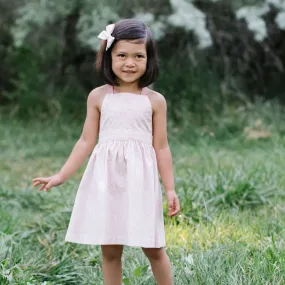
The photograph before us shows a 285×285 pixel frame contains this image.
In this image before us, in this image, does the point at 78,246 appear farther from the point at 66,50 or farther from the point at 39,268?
the point at 66,50

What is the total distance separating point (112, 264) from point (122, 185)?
39 centimetres

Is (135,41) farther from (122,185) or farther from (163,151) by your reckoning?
(122,185)

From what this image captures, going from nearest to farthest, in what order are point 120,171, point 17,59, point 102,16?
point 120,171 → point 102,16 → point 17,59

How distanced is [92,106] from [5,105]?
797 cm

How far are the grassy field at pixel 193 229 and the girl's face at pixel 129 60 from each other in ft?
2.93

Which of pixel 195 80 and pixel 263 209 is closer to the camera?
pixel 263 209

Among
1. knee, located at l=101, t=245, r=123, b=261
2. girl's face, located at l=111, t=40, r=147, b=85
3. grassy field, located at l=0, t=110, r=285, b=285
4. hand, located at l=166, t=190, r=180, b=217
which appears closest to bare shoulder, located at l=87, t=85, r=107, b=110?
girl's face, located at l=111, t=40, r=147, b=85

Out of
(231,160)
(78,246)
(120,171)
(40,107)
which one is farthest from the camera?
(40,107)

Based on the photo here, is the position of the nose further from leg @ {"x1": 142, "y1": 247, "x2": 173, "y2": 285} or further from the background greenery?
the background greenery

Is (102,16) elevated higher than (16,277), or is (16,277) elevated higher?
(102,16)

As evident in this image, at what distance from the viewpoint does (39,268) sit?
3543 millimetres

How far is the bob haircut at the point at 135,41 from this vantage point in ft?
9.08

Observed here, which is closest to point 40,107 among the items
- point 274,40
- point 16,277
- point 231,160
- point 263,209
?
point 274,40

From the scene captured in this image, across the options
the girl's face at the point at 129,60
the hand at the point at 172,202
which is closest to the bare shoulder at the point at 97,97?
the girl's face at the point at 129,60
